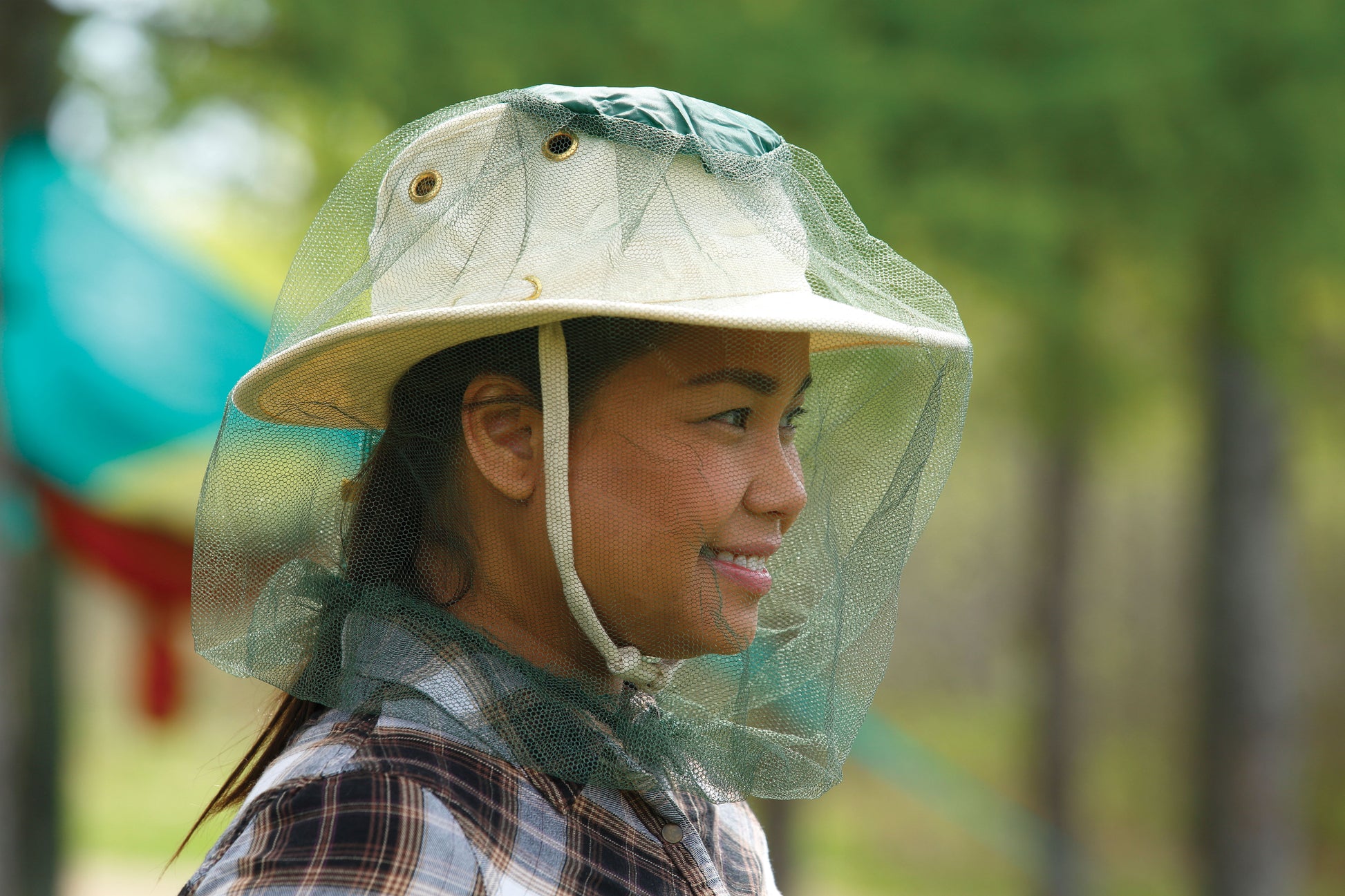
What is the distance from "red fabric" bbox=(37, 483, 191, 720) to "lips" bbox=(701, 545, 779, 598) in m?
4.71

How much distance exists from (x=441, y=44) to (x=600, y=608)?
3.02 meters

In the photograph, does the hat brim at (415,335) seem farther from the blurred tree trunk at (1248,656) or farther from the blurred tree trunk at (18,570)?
the blurred tree trunk at (1248,656)

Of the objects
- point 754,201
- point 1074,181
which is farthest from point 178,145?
A: point 754,201

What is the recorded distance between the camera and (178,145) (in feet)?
19.8

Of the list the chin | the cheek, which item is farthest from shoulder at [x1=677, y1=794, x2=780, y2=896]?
the cheek

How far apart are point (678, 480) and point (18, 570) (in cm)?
501

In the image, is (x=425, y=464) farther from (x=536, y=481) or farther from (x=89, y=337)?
(x=89, y=337)

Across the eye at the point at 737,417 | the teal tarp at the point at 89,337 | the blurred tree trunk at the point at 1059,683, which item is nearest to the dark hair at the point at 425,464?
the eye at the point at 737,417

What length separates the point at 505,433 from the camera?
161 centimetres

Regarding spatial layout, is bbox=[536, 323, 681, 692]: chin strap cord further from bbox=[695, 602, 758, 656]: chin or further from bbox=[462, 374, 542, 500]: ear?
bbox=[695, 602, 758, 656]: chin

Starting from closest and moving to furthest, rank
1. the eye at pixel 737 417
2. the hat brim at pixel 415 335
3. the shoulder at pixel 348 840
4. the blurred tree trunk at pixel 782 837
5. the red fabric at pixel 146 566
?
1. the shoulder at pixel 348 840
2. the hat brim at pixel 415 335
3. the eye at pixel 737 417
4. the red fabric at pixel 146 566
5. the blurred tree trunk at pixel 782 837

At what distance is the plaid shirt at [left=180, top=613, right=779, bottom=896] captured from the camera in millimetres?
1285

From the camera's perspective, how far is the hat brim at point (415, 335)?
1.49m

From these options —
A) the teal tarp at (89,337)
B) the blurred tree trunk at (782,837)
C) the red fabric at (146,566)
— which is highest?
the teal tarp at (89,337)
